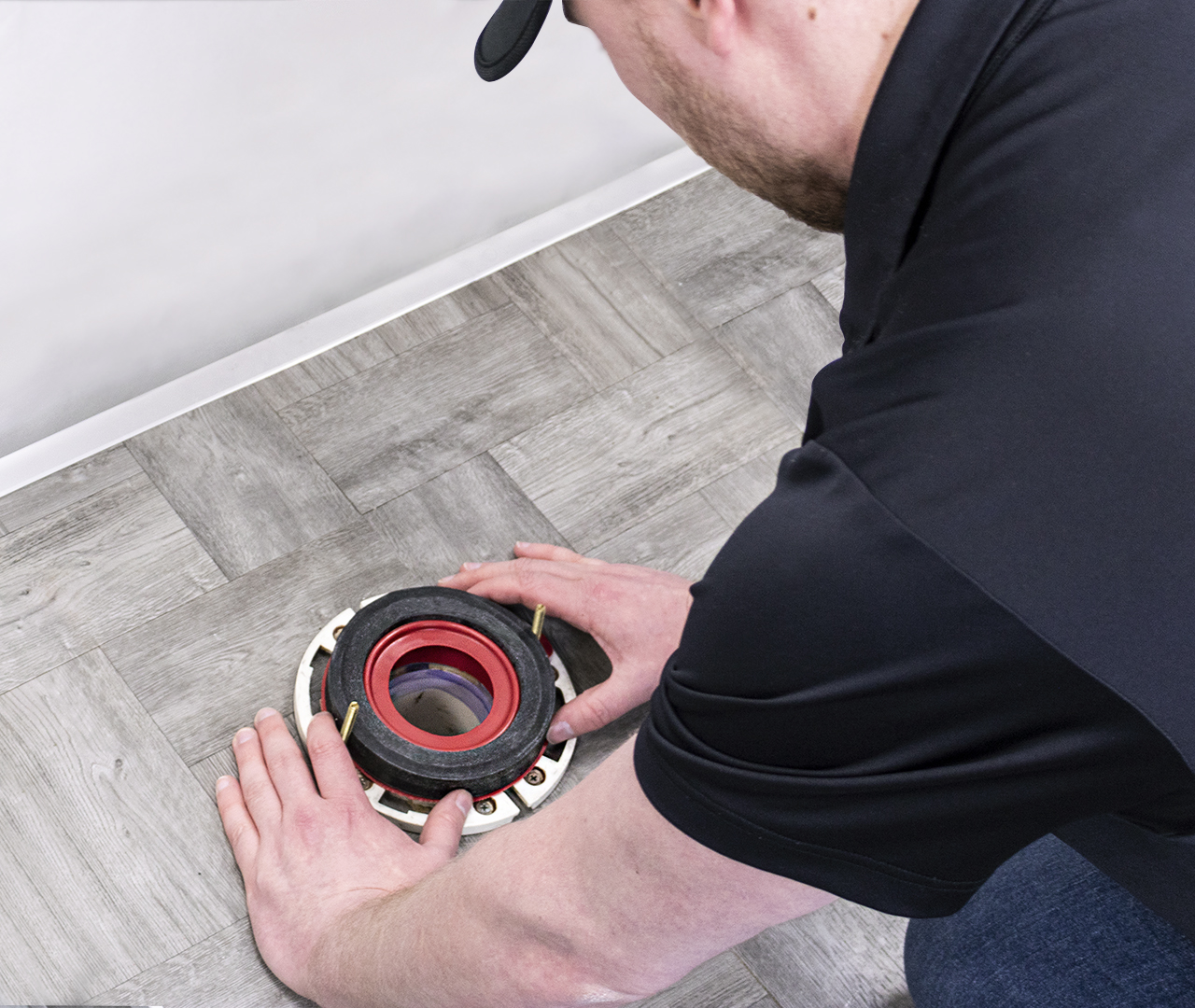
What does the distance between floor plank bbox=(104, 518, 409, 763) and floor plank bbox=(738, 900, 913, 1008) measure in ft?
1.66

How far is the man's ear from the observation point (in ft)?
2.36

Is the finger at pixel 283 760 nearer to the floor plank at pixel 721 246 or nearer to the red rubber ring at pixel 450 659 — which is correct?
the red rubber ring at pixel 450 659

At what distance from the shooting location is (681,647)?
2.39 ft

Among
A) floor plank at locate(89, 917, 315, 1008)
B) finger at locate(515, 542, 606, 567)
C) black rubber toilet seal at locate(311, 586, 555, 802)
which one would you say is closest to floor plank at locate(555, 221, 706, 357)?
finger at locate(515, 542, 606, 567)

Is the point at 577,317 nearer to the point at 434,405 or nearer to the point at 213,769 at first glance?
the point at 434,405

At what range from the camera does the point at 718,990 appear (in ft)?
3.67

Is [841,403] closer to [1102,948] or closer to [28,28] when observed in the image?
[1102,948]

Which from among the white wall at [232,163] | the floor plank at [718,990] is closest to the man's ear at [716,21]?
the white wall at [232,163]


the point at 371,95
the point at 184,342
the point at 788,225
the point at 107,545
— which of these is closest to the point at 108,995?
the point at 107,545

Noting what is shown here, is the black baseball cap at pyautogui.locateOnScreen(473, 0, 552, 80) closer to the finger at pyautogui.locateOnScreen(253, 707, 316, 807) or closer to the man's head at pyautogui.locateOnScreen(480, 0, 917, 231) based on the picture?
the man's head at pyautogui.locateOnScreen(480, 0, 917, 231)

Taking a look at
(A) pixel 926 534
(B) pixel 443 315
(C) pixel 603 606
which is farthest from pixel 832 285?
(A) pixel 926 534

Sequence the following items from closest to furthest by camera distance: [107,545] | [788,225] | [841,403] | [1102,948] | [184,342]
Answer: [841,403]
[1102,948]
[107,545]
[184,342]
[788,225]

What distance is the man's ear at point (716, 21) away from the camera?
2.36ft

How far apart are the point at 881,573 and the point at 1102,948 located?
537 mm
